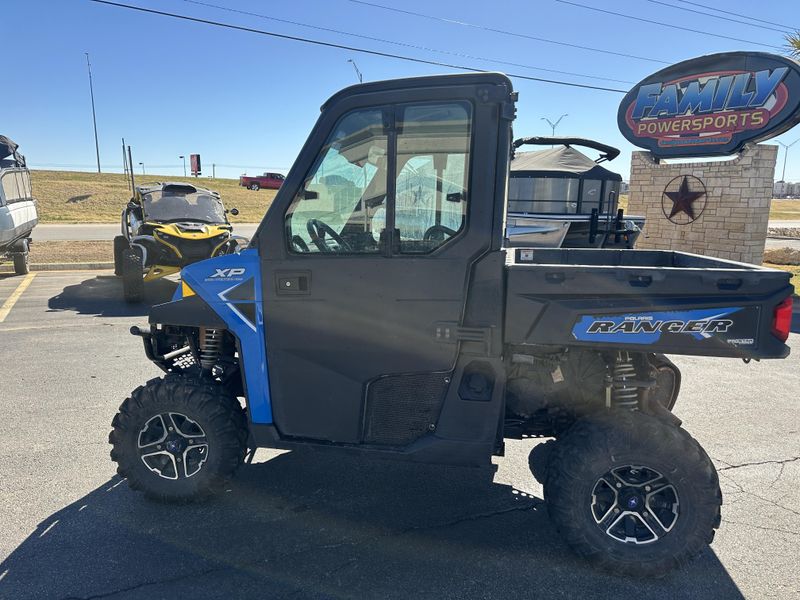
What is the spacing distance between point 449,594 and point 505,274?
1613 mm

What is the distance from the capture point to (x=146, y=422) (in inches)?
130

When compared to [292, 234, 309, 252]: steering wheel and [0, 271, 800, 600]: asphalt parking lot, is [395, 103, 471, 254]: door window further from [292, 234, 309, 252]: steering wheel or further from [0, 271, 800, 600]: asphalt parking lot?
[0, 271, 800, 600]: asphalt parking lot

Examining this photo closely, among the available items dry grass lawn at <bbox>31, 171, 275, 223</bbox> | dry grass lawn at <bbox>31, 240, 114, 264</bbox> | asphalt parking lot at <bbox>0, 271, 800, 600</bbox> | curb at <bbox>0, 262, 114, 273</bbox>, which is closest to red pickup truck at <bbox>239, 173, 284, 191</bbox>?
dry grass lawn at <bbox>31, 171, 275, 223</bbox>

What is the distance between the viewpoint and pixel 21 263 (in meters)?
12.2

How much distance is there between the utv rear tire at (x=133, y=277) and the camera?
923 cm

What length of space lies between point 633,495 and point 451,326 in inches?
51.3

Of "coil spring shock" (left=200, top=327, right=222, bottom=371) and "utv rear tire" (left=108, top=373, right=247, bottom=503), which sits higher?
"coil spring shock" (left=200, top=327, right=222, bottom=371)

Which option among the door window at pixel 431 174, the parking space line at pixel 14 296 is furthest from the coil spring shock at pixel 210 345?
the parking space line at pixel 14 296

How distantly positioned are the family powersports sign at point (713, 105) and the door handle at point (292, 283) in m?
13.5

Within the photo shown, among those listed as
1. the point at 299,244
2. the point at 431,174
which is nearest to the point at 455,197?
the point at 431,174

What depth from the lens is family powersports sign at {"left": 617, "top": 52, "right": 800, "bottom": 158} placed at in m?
12.2

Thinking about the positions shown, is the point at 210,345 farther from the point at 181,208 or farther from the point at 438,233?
the point at 181,208

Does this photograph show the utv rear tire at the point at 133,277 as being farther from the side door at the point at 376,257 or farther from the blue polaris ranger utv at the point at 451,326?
the side door at the point at 376,257

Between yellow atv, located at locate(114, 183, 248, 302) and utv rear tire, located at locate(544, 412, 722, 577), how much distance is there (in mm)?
8362
